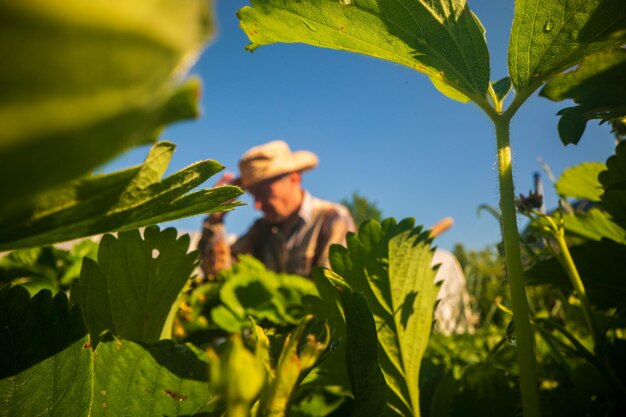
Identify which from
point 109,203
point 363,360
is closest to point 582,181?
point 363,360

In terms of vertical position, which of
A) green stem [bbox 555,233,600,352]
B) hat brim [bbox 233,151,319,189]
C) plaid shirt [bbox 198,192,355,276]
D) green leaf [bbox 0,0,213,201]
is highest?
hat brim [bbox 233,151,319,189]

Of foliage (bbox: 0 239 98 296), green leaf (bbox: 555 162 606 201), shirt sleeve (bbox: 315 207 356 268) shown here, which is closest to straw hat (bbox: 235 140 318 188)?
shirt sleeve (bbox: 315 207 356 268)

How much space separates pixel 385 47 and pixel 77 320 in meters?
0.30

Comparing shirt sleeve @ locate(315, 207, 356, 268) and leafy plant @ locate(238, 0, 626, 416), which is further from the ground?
leafy plant @ locate(238, 0, 626, 416)

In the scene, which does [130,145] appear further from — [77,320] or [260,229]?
[260,229]

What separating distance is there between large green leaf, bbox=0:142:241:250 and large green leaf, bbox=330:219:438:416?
0.65 ft

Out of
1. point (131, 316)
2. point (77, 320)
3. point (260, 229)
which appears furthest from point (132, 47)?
point (260, 229)

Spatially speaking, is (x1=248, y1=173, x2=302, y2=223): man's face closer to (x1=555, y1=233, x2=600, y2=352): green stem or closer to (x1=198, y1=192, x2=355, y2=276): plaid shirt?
(x1=198, y1=192, x2=355, y2=276): plaid shirt

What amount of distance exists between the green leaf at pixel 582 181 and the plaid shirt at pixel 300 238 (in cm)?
276

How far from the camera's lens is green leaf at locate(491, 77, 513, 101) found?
0.42m

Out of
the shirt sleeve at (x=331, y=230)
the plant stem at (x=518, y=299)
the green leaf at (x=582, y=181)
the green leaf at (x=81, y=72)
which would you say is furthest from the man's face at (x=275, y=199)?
the green leaf at (x=81, y=72)

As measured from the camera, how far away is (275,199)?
4.06 m

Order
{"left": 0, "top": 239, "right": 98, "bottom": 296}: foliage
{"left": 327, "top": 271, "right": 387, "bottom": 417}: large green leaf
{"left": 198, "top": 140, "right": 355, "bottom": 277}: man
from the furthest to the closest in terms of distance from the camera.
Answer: {"left": 198, "top": 140, "right": 355, "bottom": 277}: man, {"left": 0, "top": 239, "right": 98, "bottom": 296}: foliage, {"left": 327, "top": 271, "right": 387, "bottom": 417}: large green leaf

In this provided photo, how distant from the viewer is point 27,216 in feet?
0.53
